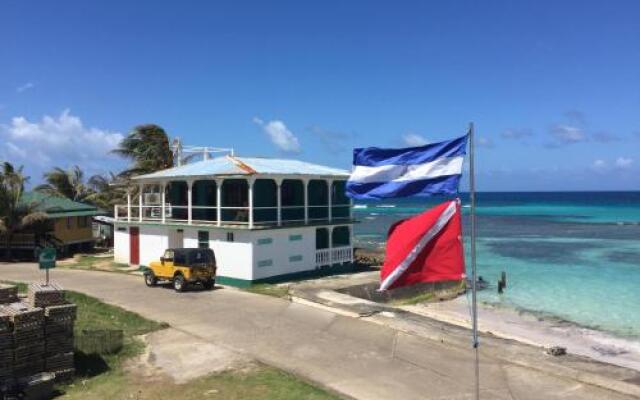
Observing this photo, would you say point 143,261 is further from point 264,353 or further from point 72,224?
point 264,353

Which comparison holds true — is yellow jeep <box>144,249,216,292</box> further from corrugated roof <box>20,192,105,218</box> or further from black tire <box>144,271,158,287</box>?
corrugated roof <box>20,192,105,218</box>

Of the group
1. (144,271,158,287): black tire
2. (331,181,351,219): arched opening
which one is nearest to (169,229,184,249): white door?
(144,271,158,287): black tire

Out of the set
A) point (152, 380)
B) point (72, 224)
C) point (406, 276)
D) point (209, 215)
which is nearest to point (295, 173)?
point (209, 215)

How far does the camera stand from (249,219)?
80.5ft

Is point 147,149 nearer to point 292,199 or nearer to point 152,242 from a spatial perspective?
point 152,242

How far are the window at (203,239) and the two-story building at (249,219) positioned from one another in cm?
5

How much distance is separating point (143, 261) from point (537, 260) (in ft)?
99.6

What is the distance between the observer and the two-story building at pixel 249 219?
2477 centimetres

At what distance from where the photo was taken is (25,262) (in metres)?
34.5

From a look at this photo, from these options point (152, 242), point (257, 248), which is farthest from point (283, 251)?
point (152, 242)

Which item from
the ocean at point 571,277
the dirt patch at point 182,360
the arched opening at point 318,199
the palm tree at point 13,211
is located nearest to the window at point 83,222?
the palm tree at point 13,211

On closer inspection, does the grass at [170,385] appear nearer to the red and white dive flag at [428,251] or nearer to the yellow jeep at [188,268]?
the red and white dive flag at [428,251]

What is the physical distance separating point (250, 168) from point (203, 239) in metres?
4.02

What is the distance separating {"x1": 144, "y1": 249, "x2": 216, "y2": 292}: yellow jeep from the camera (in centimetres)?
2270
